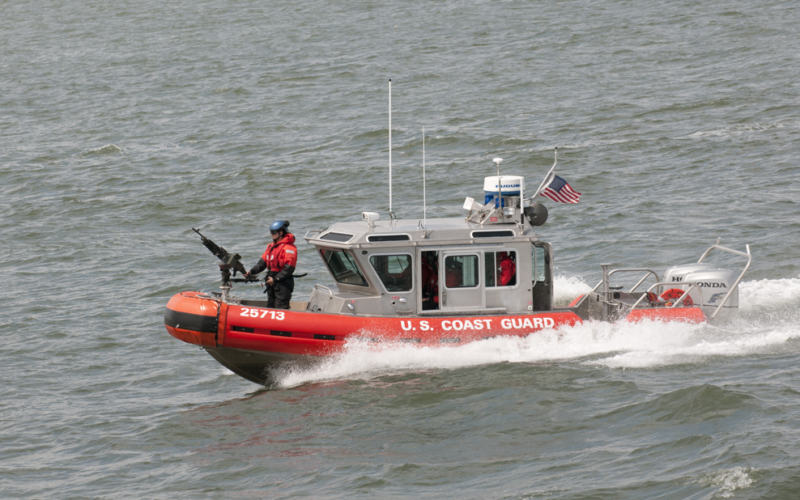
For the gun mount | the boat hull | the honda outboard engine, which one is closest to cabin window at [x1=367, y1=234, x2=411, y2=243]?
the boat hull

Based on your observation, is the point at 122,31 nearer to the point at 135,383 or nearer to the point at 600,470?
the point at 135,383

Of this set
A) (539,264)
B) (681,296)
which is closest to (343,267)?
(539,264)

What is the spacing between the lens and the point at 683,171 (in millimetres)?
22297

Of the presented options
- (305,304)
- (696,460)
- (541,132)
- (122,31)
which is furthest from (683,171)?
A: (122,31)

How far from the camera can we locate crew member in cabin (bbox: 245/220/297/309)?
39.0 ft

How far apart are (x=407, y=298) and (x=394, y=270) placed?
1.34 feet

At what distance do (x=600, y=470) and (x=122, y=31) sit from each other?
132 ft

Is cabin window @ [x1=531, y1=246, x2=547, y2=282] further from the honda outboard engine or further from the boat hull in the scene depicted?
the honda outboard engine

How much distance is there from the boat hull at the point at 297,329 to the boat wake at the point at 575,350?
123 mm

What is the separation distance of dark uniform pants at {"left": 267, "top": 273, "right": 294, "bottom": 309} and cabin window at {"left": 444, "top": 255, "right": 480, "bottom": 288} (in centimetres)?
205

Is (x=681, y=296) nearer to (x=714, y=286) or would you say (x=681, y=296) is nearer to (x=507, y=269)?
(x=714, y=286)

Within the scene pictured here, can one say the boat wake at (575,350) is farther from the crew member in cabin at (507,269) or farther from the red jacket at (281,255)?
the red jacket at (281,255)


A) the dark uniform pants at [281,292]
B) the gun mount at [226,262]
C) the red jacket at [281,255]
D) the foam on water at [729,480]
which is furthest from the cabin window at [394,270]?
the foam on water at [729,480]

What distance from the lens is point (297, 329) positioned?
1170 cm
